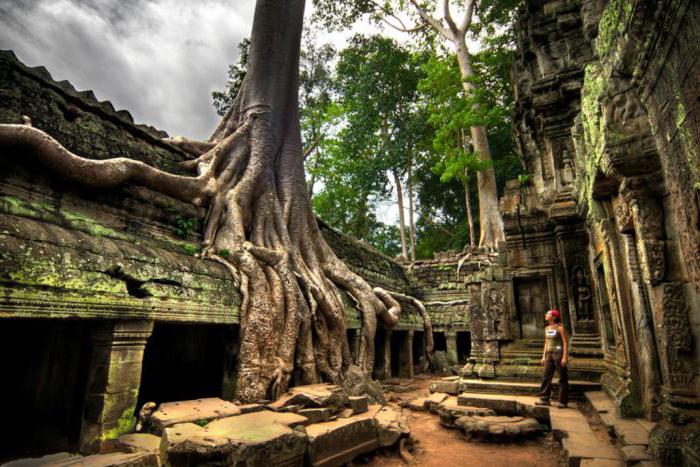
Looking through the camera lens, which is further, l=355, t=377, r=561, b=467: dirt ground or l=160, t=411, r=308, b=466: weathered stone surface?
l=355, t=377, r=561, b=467: dirt ground

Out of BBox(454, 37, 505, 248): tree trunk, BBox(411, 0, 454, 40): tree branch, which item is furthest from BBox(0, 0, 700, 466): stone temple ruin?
BBox(411, 0, 454, 40): tree branch

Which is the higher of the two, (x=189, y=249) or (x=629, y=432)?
(x=189, y=249)

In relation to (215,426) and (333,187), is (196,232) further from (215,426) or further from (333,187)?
(333,187)

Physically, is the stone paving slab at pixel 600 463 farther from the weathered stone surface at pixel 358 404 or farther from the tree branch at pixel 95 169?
the tree branch at pixel 95 169

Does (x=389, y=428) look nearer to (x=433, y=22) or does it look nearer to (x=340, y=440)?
(x=340, y=440)

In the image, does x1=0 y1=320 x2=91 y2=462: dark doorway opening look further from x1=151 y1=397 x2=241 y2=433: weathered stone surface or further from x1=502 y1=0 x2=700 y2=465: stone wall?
x1=502 y1=0 x2=700 y2=465: stone wall

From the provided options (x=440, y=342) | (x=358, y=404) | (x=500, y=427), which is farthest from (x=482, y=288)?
(x=440, y=342)

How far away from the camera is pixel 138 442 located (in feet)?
10.6

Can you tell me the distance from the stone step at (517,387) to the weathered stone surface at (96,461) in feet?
16.1

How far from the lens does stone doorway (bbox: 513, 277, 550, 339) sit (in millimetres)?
6879

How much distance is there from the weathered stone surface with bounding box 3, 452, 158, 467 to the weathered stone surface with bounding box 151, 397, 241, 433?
0.75m

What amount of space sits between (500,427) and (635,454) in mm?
2083

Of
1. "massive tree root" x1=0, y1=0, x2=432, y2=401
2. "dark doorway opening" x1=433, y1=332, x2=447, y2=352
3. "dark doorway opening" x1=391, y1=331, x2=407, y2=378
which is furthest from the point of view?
"dark doorway opening" x1=433, y1=332, x2=447, y2=352

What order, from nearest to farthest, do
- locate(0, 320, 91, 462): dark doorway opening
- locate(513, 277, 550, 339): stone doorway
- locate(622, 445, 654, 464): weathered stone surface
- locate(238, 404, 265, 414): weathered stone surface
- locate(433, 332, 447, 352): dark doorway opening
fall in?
locate(622, 445, 654, 464): weathered stone surface < locate(238, 404, 265, 414): weathered stone surface < locate(0, 320, 91, 462): dark doorway opening < locate(513, 277, 550, 339): stone doorway < locate(433, 332, 447, 352): dark doorway opening
